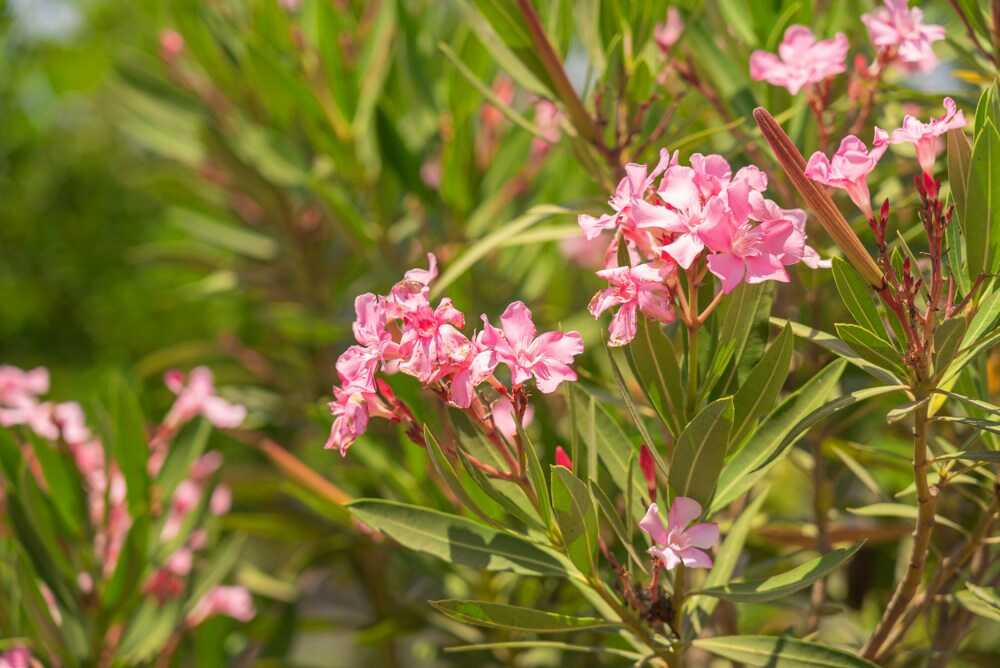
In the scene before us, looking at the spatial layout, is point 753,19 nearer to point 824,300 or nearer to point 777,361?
point 824,300

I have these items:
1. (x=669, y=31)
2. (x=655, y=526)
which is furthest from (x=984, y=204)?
(x=669, y=31)

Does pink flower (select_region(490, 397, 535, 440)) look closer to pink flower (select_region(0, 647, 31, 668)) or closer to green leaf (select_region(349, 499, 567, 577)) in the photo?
green leaf (select_region(349, 499, 567, 577))

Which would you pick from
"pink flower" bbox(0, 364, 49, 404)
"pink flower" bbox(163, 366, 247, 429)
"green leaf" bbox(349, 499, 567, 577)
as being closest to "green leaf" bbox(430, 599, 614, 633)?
"green leaf" bbox(349, 499, 567, 577)

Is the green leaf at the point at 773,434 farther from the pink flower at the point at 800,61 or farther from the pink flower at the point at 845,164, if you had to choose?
the pink flower at the point at 800,61

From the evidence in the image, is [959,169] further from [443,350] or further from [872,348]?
[443,350]

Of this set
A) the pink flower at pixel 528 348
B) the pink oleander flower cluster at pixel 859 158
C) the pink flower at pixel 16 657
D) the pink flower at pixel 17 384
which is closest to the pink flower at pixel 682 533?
the pink flower at pixel 528 348

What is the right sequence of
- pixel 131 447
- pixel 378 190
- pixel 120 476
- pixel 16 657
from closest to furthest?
pixel 16 657 < pixel 131 447 < pixel 120 476 < pixel 378 190
